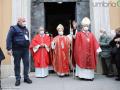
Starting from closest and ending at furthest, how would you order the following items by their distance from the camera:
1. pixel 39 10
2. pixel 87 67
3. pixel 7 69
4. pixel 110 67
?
pixel 87 67 < pixel 110 67 < pixel 7 69 < pixel 39 10

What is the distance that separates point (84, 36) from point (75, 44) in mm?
406

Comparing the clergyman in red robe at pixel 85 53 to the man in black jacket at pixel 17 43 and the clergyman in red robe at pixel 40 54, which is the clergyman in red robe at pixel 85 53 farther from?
the man in black jacket at pixel 17 43

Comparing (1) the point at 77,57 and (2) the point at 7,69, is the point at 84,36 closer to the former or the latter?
(1) the point at 77,57

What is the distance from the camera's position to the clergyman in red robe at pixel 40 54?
4.16 metres

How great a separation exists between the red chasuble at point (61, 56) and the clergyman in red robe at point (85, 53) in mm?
539

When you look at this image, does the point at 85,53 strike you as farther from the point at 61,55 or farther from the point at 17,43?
the point at 17,43

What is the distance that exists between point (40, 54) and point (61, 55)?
2.60 ft

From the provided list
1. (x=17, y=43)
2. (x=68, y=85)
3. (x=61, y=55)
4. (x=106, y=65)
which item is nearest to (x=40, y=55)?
(x=61, y=55)

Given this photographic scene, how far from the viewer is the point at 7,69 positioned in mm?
4633

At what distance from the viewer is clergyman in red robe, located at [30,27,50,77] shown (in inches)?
164

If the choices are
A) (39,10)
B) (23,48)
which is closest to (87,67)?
(23,48)

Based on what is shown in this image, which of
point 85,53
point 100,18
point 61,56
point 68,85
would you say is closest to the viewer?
point 68,85

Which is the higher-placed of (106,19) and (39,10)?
(39,10)

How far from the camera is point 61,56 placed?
4.20 meters
